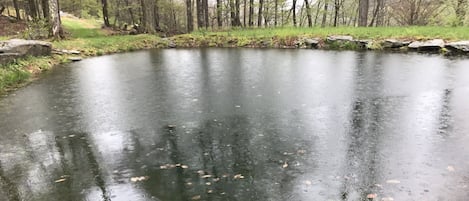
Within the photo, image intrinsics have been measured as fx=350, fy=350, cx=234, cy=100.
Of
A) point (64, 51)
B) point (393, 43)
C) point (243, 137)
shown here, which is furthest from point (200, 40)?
point (243, 137)

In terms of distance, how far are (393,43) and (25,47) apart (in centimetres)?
1362

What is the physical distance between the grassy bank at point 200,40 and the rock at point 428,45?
0.46 metres

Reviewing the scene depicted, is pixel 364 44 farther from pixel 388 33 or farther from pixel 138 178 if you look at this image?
pixel 138 178

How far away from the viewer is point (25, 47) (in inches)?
472

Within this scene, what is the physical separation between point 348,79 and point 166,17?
2989 cm

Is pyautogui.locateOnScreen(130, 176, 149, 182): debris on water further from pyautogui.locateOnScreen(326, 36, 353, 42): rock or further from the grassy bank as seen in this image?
pyautogui.locateOnScreen(326, 36, 353, 42): rock

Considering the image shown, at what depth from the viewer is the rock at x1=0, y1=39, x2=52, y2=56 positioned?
1115cm

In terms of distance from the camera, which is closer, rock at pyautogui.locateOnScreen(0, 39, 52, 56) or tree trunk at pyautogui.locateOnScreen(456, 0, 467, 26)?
rock at pyautogui.locateOnScreen(0, 39, 52, 56)

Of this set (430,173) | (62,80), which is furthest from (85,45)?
(430,173)

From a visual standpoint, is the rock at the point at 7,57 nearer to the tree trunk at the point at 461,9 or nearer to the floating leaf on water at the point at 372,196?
the floating leaf on water at the point at 372,196

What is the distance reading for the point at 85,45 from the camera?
16750 mm

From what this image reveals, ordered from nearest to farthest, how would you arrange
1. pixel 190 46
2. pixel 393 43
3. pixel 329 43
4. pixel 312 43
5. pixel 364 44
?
pixel 393 43, pixel 364 44, pixel 329 43, pixel 312 43, pixel 190 46

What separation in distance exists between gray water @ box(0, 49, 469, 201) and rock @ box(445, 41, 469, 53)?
8.97ft

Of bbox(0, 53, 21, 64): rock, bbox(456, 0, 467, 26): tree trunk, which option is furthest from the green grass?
bbox(0, 53, 21, 64): rock
